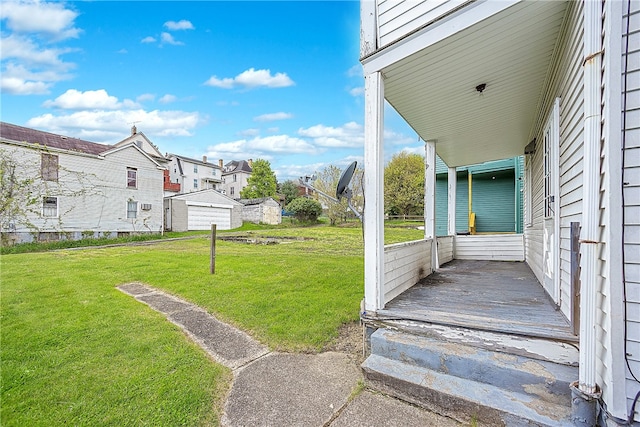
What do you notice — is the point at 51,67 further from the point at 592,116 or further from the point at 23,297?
the point at 592,116

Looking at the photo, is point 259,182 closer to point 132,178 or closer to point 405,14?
point 132,178

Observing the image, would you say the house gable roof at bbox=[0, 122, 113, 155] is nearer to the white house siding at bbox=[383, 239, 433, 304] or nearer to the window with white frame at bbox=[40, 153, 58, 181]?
the window with white frame at bbox=[40, 153, 58, 181]

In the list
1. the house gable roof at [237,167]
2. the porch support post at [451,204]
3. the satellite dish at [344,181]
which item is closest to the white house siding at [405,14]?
the satellite dish at [344,181]

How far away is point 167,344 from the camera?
9.44 ft

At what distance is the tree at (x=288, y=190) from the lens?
39062 mm

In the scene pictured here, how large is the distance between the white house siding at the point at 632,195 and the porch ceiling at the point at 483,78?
913 mm

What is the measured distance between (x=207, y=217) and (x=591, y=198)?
71.8 ft

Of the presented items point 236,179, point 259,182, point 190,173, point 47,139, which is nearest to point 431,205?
point 47,139

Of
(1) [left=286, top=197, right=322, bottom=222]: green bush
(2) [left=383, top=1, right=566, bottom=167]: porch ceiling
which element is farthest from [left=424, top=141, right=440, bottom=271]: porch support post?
(1) [left=286, top=197, right=322, bottom=222]: green bush

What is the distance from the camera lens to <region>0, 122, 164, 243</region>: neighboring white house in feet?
40.7

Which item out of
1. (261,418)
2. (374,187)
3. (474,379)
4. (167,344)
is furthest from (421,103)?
(167,344)

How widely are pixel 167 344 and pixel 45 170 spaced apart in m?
15.5

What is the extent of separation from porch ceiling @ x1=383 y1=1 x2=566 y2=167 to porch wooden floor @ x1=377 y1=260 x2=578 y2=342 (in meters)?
2.41

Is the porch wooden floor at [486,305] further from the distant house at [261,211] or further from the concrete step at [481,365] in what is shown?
the distant house at [261,211]
